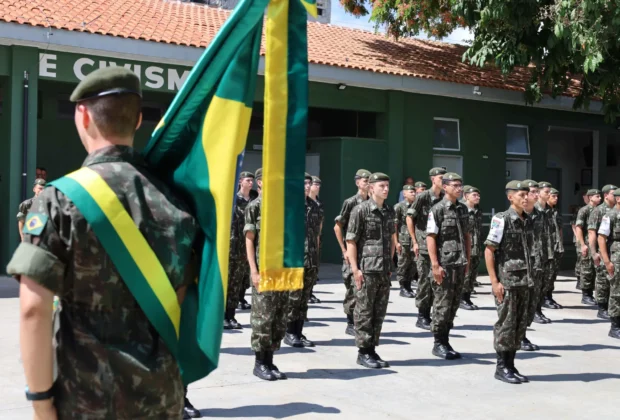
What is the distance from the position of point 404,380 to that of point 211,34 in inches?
461

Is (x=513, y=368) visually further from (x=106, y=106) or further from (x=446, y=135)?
(x=446, y=135)

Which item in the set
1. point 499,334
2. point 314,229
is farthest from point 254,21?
point 314,229

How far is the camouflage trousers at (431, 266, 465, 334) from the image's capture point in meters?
8.91

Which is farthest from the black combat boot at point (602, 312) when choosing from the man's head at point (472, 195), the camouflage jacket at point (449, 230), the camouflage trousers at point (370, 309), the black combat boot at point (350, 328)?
the camouflage trousers at point (370, 309)

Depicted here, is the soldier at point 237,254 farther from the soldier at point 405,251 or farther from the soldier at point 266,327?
the soldier at point 405,251

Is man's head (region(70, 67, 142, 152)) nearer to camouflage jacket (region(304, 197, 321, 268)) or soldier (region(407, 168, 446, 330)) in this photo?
camouflage jacket (region(304, 197, 321, 268))

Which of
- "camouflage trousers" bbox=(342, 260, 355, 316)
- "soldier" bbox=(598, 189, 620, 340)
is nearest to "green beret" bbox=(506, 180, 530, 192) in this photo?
"camouflage trousers" bbox=(342, 260, 355, 316)

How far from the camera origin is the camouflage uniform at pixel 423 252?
36.1 feet

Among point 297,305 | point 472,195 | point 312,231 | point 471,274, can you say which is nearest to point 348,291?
point 297,305

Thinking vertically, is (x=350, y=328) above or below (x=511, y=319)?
below

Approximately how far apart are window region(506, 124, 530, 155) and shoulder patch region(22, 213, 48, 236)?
19638mm

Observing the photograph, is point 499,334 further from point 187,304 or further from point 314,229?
point 187,304

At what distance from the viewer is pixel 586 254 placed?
1366 centimetres

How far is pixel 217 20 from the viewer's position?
66.2ft
